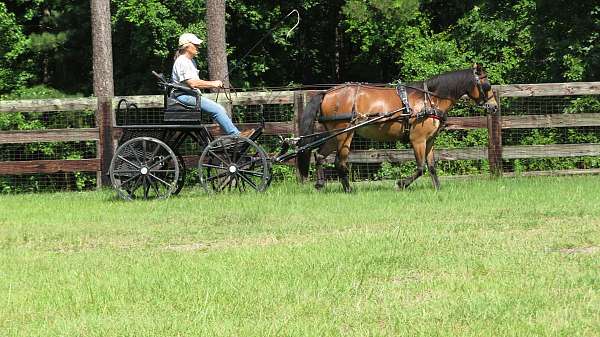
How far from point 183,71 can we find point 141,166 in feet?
4.35

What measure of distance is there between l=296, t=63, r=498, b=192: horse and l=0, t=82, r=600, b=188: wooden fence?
6.16 feet

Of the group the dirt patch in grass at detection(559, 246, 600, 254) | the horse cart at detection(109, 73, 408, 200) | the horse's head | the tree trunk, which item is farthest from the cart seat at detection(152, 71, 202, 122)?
the dirt patch in grass at detection(559, 246, 600, 254)

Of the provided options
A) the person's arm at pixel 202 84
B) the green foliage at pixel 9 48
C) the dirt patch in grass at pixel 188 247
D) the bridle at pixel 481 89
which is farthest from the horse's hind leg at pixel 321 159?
the green foliage at pixel 9 48

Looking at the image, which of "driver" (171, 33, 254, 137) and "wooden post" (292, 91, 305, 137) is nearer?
"driver" (171, 33, 254, 137)

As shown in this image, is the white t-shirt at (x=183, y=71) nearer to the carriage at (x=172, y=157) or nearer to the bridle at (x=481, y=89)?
the carriage at (x=172, y=157)

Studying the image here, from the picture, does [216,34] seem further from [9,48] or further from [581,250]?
[581,250]

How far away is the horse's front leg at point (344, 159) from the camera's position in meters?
12.0

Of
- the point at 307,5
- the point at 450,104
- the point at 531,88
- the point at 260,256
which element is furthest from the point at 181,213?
the point at 307,5

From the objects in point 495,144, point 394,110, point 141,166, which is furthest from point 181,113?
point 495,144

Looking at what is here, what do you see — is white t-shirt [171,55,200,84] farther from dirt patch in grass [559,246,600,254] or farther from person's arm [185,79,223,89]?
dirt patch in grass [559,246,600,254]

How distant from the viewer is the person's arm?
11.3 metres

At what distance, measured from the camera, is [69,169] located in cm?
1405

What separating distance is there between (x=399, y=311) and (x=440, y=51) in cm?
1661

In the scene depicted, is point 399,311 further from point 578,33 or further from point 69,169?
point 578,33
